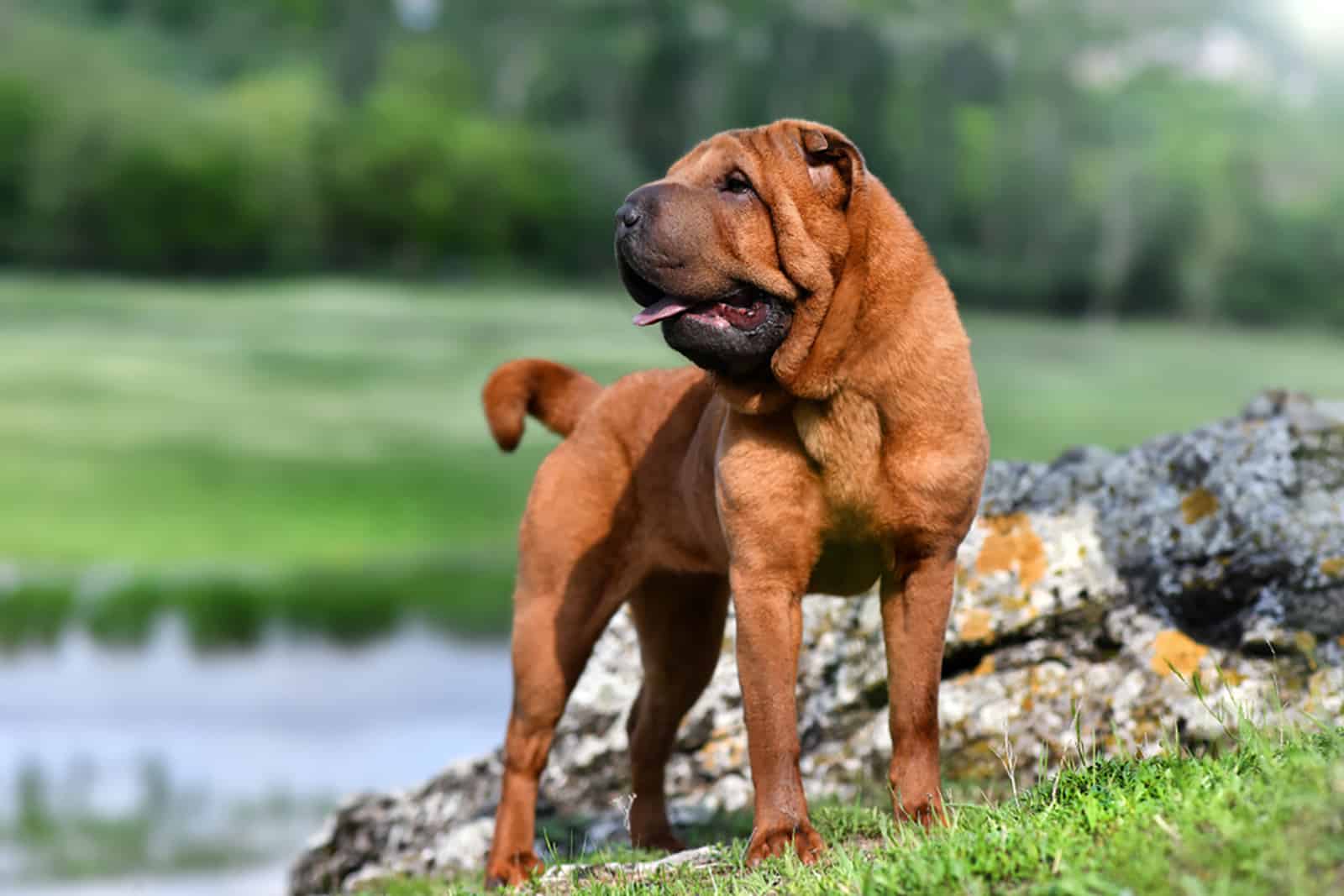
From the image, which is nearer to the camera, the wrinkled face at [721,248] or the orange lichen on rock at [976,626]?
the wrinkled face at [721,248]

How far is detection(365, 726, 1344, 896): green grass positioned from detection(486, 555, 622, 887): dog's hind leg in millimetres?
1493

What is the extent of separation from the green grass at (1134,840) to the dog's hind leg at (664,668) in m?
1.94

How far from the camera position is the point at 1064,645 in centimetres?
696

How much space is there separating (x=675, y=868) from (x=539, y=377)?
2.37 meters

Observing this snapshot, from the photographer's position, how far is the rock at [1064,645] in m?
6.50

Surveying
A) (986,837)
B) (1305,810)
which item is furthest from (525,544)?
(1305,810)

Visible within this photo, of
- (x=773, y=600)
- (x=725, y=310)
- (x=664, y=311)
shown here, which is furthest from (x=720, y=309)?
(x=773, y=600)

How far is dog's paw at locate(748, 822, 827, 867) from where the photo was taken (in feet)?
14.4

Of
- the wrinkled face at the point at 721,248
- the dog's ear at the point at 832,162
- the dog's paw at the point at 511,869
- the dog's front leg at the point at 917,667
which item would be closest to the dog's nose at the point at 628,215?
the wrinkled face at the point at 721,248

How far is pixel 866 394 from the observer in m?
4.52

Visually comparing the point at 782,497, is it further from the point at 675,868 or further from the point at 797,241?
the point at 675,868

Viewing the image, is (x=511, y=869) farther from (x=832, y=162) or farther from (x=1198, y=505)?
(x=1198, y=505)

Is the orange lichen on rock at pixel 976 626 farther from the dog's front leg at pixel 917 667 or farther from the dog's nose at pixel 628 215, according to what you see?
the dog's nose at pixel 628 215

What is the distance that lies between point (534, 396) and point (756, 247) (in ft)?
6.82
